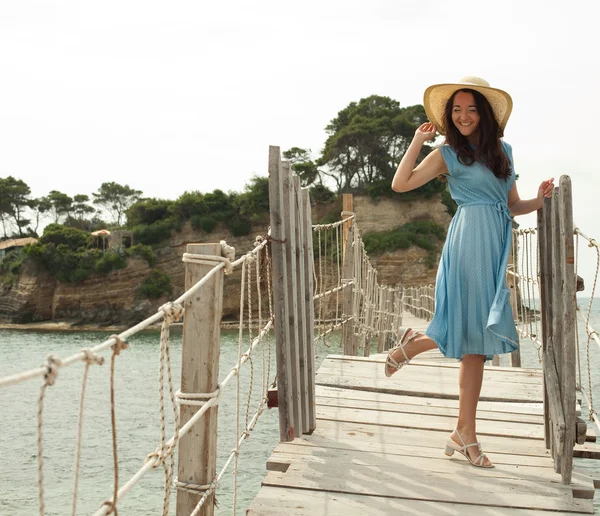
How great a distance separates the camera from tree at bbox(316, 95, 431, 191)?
133 ft

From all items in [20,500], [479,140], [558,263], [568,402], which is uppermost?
[479,140]

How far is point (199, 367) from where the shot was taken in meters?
1.78

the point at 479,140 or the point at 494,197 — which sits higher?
the point at 479,140

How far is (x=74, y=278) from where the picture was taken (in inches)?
1673

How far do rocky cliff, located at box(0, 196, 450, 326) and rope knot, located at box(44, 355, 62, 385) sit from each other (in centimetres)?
3576

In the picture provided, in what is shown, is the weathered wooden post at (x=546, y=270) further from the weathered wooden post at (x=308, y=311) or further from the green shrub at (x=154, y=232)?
the green shrub at (x=154, y=232)

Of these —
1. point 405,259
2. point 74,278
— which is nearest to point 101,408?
point 405,259

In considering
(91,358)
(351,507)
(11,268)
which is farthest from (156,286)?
(91,358)

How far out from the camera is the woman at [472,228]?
2523mm

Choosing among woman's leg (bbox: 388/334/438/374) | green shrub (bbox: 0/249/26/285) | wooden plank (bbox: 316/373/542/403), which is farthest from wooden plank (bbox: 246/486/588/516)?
green shrub (bbox: 0/249/26/285)

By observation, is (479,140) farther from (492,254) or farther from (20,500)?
(20,500)

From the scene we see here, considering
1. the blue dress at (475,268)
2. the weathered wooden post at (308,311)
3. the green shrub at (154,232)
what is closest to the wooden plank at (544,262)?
the blue dress at (475,268)

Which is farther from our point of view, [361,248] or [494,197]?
[361,248]

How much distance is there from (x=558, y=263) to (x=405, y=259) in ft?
112
